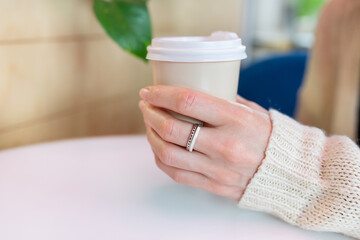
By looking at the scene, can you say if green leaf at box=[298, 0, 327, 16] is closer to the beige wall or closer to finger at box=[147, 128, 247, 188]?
the beige wall

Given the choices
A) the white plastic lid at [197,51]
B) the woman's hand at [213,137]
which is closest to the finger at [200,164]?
the woman's hand at [213,137]

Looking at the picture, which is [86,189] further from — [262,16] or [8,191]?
[262,16]

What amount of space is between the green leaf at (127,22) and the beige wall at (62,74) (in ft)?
0.45

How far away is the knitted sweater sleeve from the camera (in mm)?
529

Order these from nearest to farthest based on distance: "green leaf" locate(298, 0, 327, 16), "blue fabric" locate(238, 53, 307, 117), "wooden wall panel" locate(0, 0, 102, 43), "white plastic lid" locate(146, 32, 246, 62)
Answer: "white plastic lid" locate(146, 32, 246, 62) < "wooden wall panel" locate(0, 0, 102, 43) < "blue fabric" locate(238, 53, 307, 117) < "green leaf" locate(298, 0, 327, 16)

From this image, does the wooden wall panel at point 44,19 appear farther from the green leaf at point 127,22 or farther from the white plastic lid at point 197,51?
the white plastic lid at point 197,51

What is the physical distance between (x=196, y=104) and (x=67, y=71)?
61 cm

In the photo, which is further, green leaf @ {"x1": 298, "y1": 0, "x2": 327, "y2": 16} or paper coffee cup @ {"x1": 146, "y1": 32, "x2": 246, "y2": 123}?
green leaf @ {"x1": 298, "y1": 0, "x2": 327, "y2": 16}

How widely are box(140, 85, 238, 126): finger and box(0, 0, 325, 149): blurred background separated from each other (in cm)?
50

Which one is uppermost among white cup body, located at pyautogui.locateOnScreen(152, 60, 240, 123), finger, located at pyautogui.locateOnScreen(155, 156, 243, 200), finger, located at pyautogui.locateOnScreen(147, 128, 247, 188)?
white cup body, located at pyautogui.locateOnScreen(152, 60, 240, 123)

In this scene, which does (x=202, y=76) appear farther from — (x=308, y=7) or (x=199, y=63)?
(x=308, y=7)

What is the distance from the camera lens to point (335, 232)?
54cm

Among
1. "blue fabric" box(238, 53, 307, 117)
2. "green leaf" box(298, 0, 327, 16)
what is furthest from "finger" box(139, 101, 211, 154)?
"green leaf" box(298, 0, 327, 16)

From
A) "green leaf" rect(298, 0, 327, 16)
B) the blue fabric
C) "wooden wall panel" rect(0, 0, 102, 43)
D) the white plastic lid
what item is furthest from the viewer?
"green leaf" rect(298, 0, 327, 16)
